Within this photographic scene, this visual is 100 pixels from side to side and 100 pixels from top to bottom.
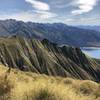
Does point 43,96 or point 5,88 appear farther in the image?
point 5,88

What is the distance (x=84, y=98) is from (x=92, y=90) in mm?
5132

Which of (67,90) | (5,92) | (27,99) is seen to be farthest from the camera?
(5,92)

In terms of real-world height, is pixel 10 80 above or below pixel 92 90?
above

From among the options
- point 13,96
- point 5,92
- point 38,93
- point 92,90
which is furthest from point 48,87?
point 92,90

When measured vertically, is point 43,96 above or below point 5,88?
above

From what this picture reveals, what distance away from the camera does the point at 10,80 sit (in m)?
9.76

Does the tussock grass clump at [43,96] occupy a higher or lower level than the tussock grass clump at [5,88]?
higher

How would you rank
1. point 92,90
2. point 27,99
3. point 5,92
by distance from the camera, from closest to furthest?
1. point 27,99
2. point 5,92
3. point 92,90

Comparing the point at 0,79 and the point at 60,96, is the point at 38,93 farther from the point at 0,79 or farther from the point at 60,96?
the point at 0,79

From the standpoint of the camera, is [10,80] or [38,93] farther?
[10,80]

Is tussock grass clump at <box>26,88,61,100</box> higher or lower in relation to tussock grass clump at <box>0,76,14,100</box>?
higher

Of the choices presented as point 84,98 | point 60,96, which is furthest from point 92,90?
point 60,96

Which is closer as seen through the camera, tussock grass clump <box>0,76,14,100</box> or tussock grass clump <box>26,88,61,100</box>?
tussock grass clump <box>26,88,61,100</box>

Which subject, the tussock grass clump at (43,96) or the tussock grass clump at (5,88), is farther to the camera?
the tussock grass clump at (5,88)
